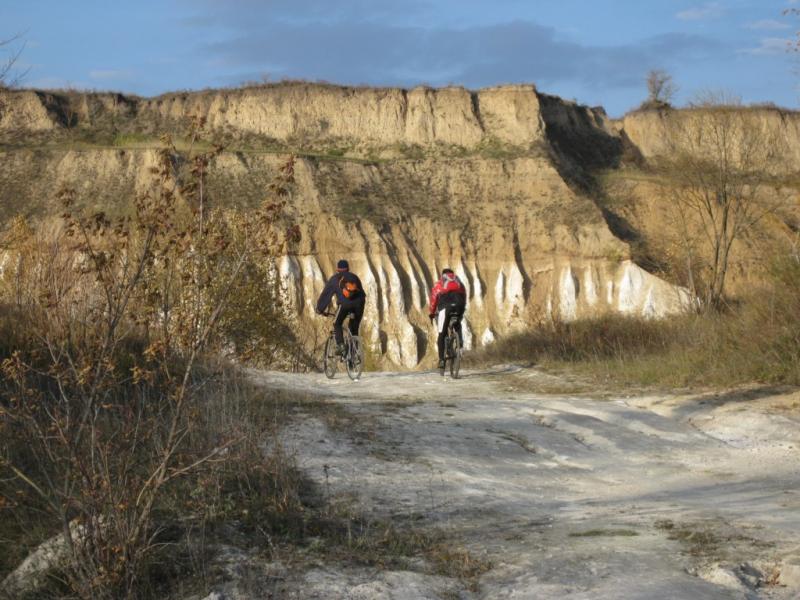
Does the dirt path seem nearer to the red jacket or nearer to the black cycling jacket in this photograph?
the black cycling jacket

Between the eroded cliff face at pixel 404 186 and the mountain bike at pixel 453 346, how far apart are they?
31134 mm

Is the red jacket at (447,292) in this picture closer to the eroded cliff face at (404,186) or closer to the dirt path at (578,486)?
the dirt path at (578,486)

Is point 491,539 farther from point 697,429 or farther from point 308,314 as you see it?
point 308,314

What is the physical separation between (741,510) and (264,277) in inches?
1048

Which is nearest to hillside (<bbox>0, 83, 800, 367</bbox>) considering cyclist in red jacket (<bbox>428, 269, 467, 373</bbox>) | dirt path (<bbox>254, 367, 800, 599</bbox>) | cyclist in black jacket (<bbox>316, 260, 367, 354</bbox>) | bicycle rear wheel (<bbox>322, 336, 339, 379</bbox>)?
bicycle rear wheel (<bbox>322, 336, 339, 379</bbox>)

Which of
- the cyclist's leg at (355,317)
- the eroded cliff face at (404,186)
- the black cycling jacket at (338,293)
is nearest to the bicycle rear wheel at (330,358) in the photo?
the cyclist's leg at (355,317)

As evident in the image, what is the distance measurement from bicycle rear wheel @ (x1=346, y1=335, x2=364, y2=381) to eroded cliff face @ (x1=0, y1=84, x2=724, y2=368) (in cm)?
3131

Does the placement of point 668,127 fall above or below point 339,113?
below

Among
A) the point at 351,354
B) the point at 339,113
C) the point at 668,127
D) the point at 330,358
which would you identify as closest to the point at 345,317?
the point at 351,354

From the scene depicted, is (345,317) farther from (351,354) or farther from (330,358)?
(330,358)

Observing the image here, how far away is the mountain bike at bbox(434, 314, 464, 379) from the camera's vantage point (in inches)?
695

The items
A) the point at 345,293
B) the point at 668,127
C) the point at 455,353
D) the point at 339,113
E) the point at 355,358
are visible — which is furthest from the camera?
the point at 668,127

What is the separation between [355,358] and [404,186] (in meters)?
44.8

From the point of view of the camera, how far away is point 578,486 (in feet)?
29.4
